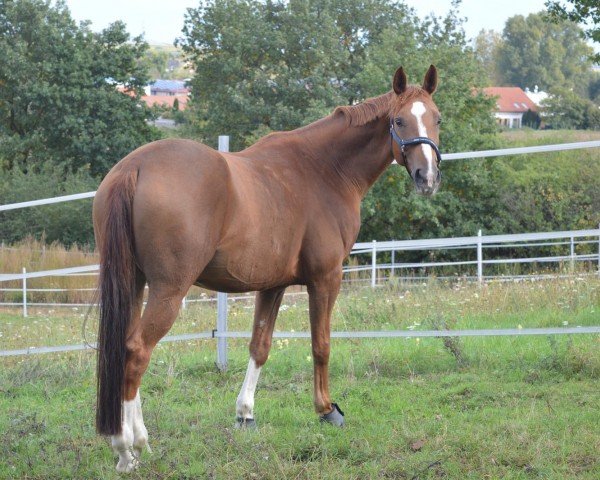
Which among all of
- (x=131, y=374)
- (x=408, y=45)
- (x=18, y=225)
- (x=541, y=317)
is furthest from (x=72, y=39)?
(x=131, y=374)

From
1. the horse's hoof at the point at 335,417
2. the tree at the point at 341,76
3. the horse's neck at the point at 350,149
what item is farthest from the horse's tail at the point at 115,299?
the tree at the point at 341,76

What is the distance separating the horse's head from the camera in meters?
4.76

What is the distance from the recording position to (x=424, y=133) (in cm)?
488

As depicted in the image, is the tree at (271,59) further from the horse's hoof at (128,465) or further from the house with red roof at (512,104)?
the house with red roof at (512,104)

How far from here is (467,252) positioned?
90.7 feet

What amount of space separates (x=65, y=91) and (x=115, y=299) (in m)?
31.2

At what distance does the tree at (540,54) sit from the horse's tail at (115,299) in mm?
112013

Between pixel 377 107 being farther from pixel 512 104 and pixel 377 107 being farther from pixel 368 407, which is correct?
pixel 512 104

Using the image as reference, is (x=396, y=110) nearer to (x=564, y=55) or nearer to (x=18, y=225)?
(x=18, y=225)

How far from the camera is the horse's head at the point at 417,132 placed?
476 cm

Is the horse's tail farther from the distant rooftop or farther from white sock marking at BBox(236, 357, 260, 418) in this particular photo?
the distant rooftop

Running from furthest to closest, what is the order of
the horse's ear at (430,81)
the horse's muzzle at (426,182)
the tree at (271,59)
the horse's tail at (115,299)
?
the tree at (271,59) → the horse's ear at (430,81) → the horse's muzzle at (426,182) → the horse's tail at (115,299)

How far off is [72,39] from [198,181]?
3290 cm

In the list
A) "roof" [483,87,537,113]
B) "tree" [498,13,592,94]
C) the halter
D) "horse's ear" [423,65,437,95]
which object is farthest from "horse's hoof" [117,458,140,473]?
"tree" [498,13,592,94]
